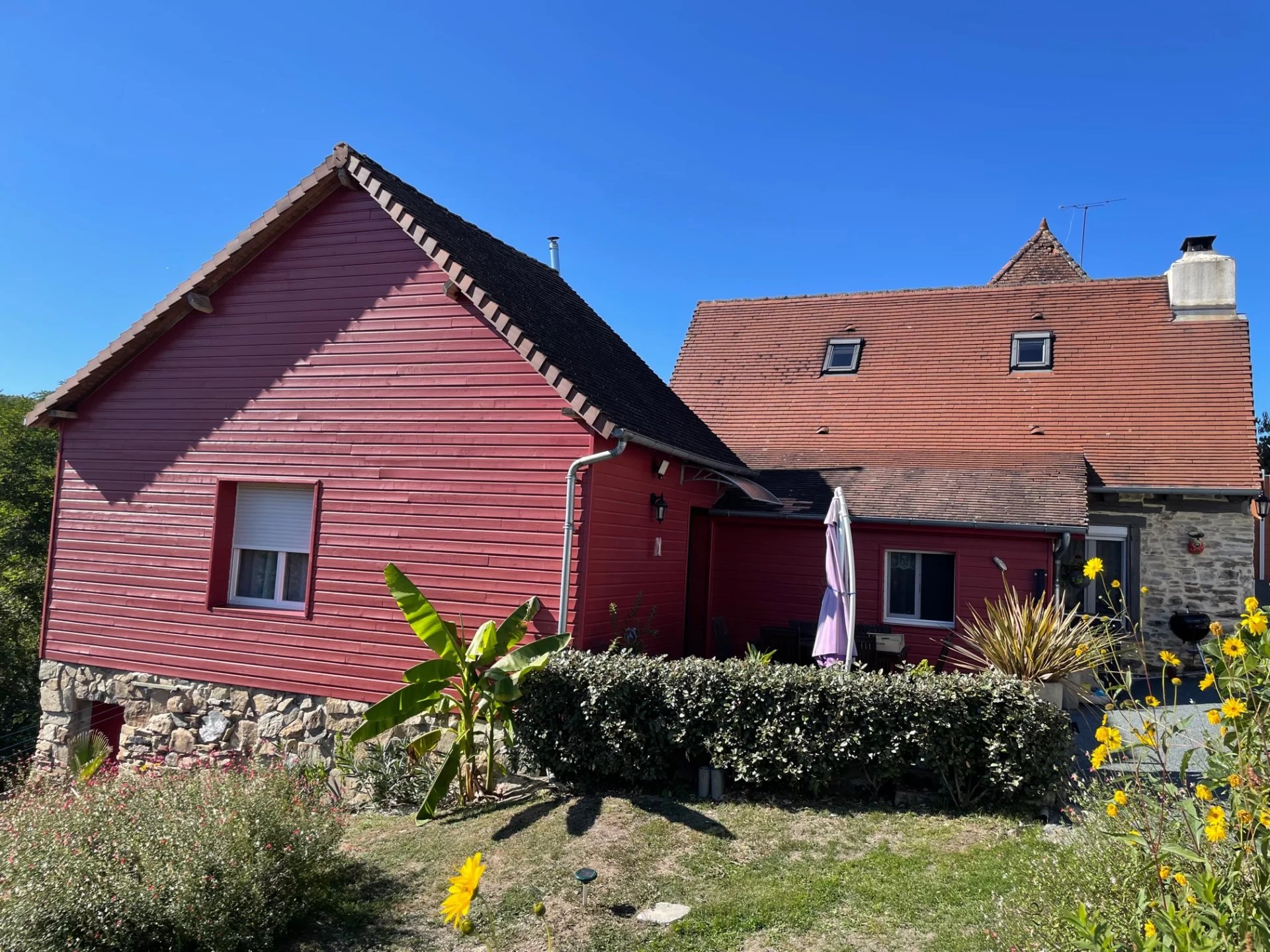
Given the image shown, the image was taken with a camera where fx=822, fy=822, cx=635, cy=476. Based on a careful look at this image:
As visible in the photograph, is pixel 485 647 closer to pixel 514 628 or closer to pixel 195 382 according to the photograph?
pixel 514 628

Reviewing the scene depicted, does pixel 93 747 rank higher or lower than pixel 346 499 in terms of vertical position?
lower

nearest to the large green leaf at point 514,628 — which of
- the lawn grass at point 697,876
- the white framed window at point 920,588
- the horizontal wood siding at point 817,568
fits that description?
the lawn grass at point 697,876

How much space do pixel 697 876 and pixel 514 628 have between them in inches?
129

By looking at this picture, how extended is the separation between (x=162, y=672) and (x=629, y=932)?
28.6 ft

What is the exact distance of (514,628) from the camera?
8.43 metres

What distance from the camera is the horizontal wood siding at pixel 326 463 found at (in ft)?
31.7

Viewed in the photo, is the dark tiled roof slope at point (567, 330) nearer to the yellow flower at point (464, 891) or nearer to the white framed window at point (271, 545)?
the white framed window at point (271, 545)

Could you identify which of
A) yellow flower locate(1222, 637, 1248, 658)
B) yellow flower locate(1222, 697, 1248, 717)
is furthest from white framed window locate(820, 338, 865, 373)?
yellow flower locate(1222, 697, 1248, 717)

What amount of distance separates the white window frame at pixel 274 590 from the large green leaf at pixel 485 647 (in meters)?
3.55

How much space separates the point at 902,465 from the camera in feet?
51.7

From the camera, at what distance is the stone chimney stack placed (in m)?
16.9

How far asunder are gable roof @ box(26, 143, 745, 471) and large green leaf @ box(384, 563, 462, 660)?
8.52 ft

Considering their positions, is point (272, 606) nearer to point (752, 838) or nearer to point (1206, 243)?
point (752, 838)

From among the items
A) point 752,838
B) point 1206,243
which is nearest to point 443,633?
point 752,838
